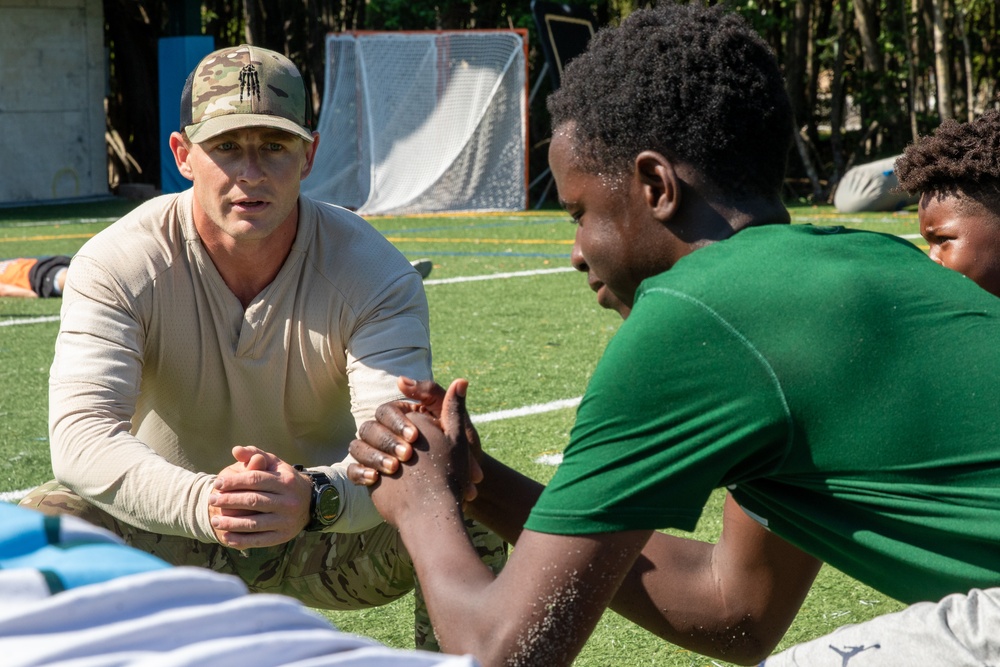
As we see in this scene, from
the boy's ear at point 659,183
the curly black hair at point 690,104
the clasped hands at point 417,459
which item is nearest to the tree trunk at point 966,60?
the curly black hair at point 690,104

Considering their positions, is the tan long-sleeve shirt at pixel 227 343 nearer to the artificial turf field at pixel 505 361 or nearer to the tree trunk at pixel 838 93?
the artificial turf field at pixel 505 361

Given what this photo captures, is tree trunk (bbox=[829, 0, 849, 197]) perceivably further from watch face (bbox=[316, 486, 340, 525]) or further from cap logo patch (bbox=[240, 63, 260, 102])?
watch face (bbox=[316, 486, 340, 525])

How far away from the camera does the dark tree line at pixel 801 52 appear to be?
67.8ft

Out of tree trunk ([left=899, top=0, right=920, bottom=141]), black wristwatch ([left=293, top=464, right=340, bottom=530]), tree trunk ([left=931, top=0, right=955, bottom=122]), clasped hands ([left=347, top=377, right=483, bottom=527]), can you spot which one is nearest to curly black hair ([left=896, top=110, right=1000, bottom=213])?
black wristwatch ([left=293, top=464, right=340, bottom=530])

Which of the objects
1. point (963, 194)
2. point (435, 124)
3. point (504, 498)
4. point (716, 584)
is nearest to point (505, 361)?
point (963, 194)

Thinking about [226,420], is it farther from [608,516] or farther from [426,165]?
[426,165]

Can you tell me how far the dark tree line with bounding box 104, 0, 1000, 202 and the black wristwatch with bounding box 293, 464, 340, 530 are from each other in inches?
654

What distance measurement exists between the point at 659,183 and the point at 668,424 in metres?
0.42

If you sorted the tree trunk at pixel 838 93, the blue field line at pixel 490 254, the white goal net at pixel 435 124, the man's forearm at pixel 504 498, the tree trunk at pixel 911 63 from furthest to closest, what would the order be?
the tree trunk at pixel 838 93 < the tree trunk at pixel 911 63 < the white goal net at pixel 435 124 < the blue field line at pixel 490 254 < the man's forearm at pixel 504 498

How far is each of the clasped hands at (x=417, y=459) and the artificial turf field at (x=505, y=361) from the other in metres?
1.48

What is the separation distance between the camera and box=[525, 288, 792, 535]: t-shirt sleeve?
6.11 ft

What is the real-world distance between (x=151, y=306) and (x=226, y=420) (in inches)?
14.3

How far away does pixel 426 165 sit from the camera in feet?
61.9

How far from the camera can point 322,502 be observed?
297 centimetres
